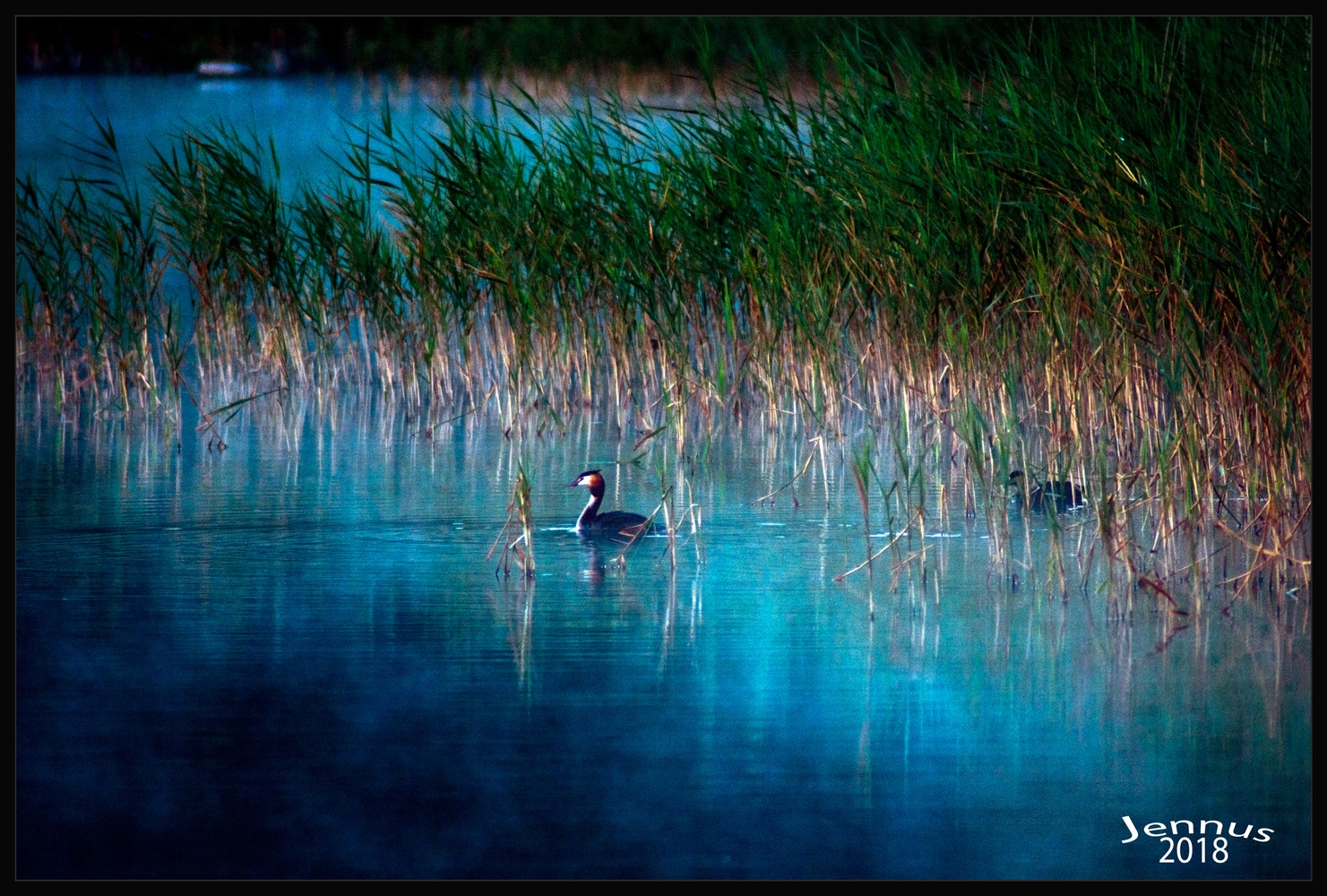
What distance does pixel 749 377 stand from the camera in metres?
7.29

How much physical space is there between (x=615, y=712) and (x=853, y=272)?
9.38 feet

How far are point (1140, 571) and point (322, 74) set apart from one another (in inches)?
336

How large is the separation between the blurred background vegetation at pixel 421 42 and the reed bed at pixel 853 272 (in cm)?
245

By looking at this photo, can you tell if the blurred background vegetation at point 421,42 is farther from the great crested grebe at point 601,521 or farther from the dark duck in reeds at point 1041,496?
the great crested grebe at point 601,521

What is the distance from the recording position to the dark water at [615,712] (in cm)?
269

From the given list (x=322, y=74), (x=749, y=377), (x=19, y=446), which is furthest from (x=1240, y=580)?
(x=322, y=74)

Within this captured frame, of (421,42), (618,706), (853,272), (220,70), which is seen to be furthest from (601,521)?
(421,42)

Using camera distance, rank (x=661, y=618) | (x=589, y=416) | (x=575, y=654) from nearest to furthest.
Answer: (x=575, y=654)
(x=661, y=618)
(x=589, y=416)

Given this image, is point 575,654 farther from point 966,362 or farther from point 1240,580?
point 966,362

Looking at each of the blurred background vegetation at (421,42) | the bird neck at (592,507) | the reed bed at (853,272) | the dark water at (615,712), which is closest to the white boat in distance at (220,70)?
the blurred background vegetation at (421,42)

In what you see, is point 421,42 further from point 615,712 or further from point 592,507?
point 615,712

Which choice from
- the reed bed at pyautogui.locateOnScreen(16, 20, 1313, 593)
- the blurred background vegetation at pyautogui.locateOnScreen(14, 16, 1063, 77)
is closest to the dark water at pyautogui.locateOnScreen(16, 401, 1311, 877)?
the reed bed at pyautogui.locateOnScreen(16, 20, 1313, 593)

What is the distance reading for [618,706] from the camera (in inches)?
129

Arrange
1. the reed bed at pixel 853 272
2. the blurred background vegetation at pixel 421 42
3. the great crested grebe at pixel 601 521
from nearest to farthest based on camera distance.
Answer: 1. the reed bed at pixel 853 272
2. the great crested grebe at pixel 601 521
3. the blurred background vegetation at pixel 421 42
